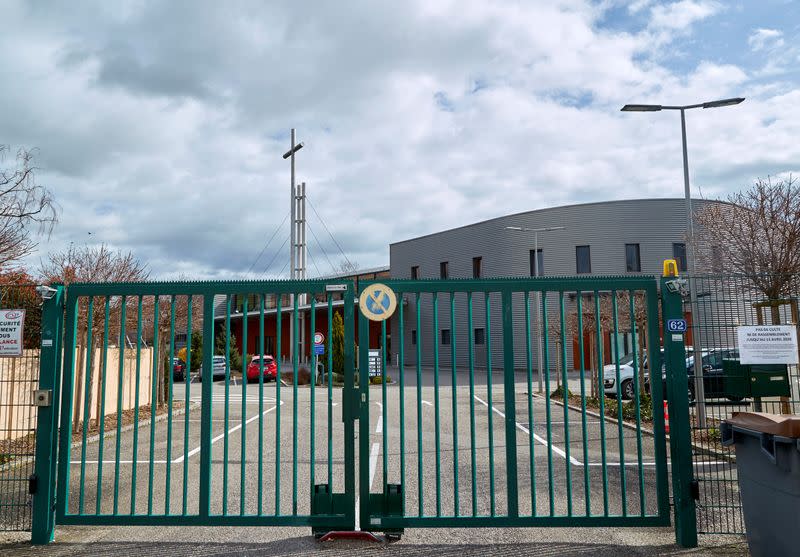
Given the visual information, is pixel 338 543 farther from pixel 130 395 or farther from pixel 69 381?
pixel 130 395

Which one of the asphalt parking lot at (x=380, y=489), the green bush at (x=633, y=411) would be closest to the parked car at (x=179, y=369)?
the asphalt parking lot at (x=380, y=489)

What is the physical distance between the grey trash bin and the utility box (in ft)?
2.16

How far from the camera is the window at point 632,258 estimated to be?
40375 millimetres

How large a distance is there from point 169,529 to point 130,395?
1096 cm

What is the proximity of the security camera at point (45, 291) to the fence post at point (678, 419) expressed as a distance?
572cm

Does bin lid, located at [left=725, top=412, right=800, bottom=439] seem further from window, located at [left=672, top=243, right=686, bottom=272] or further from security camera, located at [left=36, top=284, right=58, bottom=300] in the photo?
window, located at [left=672, top=243, right=686, bottom=272]

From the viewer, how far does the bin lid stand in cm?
448

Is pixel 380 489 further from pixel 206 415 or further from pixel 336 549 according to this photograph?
pixel 206 415

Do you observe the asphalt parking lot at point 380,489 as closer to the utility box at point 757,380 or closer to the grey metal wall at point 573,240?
the utility box at point 757,380

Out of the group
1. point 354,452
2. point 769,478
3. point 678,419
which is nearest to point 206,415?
point 354,452

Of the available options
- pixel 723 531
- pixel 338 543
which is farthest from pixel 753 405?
pixel 338 543

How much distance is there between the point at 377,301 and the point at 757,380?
366 cm

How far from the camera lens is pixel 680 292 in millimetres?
5816

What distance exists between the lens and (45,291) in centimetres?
593
